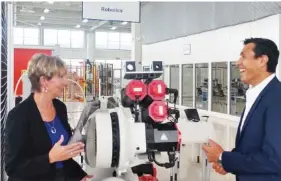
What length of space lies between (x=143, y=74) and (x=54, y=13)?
18353mm

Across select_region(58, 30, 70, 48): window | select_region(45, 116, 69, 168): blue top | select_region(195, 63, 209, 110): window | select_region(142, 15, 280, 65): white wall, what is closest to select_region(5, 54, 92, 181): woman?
select_region(45, 116, 69, 168): blue top

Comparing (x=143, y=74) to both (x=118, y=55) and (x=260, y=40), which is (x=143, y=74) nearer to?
(x=260, y=40)

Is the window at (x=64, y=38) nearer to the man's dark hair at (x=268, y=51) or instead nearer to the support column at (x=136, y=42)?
the support column at (x=136, y=42)

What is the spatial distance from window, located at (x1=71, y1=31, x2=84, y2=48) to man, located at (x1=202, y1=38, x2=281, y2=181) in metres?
23.0

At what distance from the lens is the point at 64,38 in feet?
77.6

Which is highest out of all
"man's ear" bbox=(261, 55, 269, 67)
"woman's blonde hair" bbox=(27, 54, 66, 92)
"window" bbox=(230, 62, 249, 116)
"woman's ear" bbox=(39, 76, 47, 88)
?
"man's ear" bbox=(261, 55, 269, 67)

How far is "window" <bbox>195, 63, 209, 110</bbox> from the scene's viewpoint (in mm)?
11539

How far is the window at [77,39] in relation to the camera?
947 inches

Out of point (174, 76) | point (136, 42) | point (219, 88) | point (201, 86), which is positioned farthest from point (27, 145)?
point (136, 42)

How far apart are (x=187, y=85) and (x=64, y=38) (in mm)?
13313

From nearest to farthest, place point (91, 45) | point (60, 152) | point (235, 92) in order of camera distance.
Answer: point (60, 152), point (235, 92), point (91, 45)

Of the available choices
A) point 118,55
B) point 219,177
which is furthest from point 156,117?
point 118,55

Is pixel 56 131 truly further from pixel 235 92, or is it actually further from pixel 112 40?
pixel 112 40

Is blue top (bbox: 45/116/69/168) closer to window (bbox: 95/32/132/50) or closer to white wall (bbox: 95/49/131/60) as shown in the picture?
white wall (bbox: 95/49/131/60)
